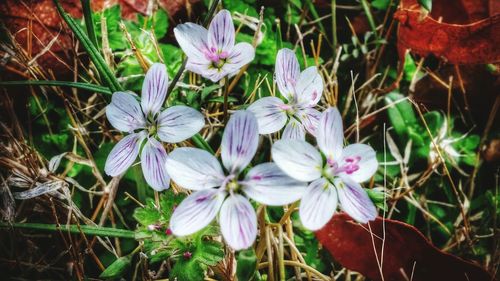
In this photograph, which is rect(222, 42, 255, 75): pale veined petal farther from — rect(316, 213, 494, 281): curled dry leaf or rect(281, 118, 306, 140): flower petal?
rect(316, 213, 494, 281): curled dry leaf

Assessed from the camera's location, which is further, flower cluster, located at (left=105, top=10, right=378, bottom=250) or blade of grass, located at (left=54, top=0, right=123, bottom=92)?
blade of grass, located at (left=54, top=0, right=123, bottom=92)

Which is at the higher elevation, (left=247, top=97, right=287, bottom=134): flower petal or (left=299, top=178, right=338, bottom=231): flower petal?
(left=247, top=97, right=287, bottom=134): flower petal

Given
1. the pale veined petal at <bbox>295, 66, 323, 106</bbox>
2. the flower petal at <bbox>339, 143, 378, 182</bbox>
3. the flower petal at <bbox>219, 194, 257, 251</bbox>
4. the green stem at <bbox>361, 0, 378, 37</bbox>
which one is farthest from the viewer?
the green stem at <bbox>361, 0, 378, 37</bbox>

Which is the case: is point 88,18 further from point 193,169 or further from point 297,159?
point 297,159

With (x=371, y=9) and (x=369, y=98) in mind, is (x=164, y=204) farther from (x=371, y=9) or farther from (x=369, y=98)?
A: (x=371, y=9)

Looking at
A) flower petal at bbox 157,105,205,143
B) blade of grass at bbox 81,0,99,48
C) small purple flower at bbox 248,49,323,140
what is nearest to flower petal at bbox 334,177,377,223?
small purple flower at bbox 248,49,323,140

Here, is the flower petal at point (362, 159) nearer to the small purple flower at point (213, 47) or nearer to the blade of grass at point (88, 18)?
the small purple flower at point (213, 47)

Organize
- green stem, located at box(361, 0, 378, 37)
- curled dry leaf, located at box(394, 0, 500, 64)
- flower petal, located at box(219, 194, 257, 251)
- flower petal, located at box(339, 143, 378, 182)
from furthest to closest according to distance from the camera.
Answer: green stem, located at box(361, 0, 378, 37)
curled dry leaf, located at box(394, 0, 500, 64)
flower petal, located at box(339, 143, 378, 182)
flower petal, located at box(219, 194, 257, 251)

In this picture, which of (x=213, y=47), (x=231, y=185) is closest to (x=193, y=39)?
(x=213, y=47)
